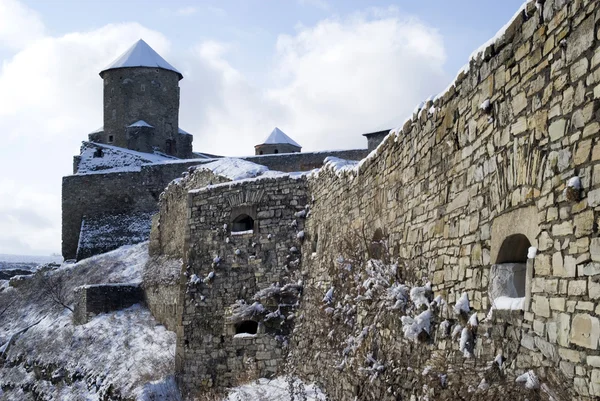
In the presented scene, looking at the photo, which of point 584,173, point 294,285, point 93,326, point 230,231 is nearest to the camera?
point 584,173

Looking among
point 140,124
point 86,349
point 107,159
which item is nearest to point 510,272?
point 86,349

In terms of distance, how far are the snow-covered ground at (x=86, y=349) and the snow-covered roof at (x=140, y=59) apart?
19.4 meters

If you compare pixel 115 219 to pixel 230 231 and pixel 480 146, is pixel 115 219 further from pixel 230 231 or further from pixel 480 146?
pixel 480 146

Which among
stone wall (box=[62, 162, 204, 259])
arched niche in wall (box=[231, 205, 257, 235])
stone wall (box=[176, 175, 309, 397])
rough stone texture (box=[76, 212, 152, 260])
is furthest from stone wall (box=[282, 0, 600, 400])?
stone wall (box=[62, 162, 204, 259])

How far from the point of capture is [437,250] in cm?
644

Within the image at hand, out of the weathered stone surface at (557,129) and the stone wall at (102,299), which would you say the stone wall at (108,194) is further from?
the weathered stone surface at (557,129)

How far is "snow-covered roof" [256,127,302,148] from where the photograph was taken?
148ft

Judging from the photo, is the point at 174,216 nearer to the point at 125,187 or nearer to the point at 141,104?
the point at 125,187

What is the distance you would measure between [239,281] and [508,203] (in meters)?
7.92

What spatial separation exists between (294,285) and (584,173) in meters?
8.11

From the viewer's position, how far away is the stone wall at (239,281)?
1199 centimetres

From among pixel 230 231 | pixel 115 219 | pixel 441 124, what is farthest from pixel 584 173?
pixel 115 219

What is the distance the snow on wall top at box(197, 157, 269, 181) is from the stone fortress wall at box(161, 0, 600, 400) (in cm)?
340

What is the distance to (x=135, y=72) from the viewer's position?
42562 millimetres
